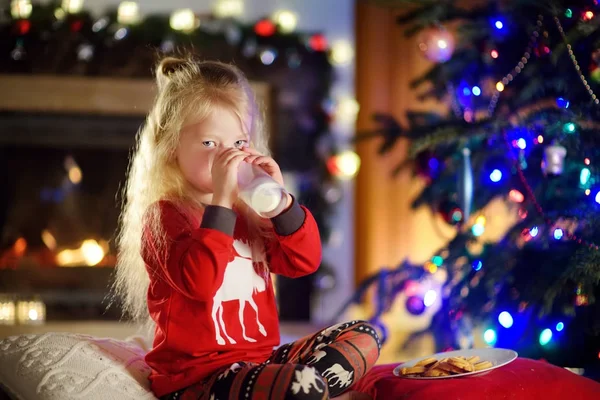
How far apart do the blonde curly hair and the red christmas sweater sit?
0.11 ft

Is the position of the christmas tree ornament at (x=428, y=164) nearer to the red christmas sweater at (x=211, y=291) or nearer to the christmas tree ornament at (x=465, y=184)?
the christmas tree ornament at (x=465, y=184)

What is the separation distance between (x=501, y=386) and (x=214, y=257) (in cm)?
50

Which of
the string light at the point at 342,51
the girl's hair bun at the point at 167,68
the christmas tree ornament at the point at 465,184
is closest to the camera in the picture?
the girl's hair bun at the point at 167,68

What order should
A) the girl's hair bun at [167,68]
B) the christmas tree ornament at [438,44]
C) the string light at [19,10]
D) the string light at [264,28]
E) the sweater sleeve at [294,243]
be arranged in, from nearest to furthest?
the sweater sleeve at [294,243] < the girl's hair bun at [167,68] < the christmas tree ornament at [438,44] < the string light at [19,10] < the string light at [264,28]

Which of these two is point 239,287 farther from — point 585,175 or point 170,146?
Answer: point 585,175

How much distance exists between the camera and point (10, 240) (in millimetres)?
3102

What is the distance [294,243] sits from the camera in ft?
4.22

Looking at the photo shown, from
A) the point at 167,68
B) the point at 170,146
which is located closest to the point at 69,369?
the point at 170,146

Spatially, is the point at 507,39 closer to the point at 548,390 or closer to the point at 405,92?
the point at 548,390

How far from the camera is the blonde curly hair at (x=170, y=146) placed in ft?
4.31

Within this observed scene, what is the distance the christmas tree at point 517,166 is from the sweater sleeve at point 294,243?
18.9 inches

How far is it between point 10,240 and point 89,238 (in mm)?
325

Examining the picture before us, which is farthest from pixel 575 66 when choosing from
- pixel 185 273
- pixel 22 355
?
pixel 22 355

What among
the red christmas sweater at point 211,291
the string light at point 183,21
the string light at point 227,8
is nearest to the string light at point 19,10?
the string light at point 183,21
